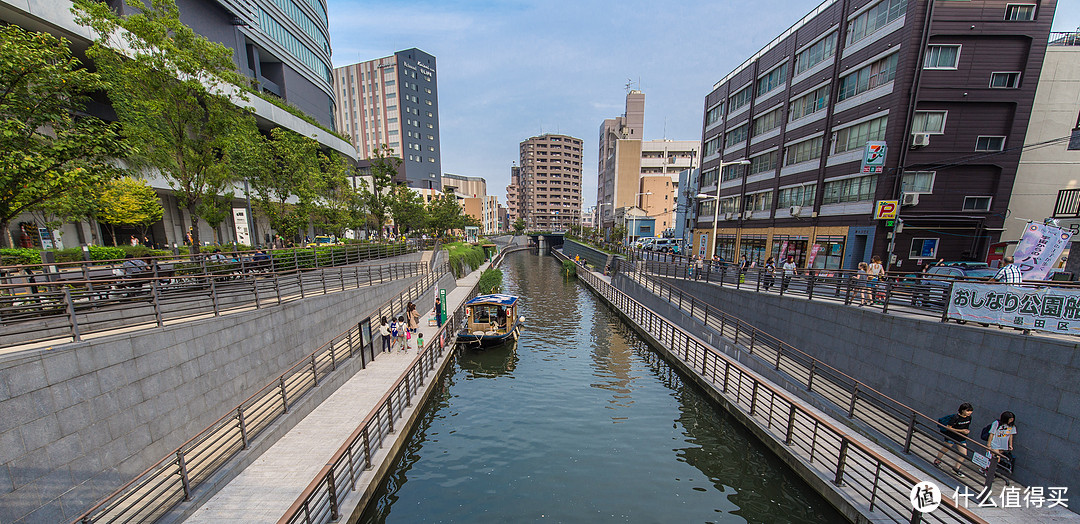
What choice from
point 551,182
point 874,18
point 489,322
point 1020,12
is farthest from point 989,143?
point 551,182

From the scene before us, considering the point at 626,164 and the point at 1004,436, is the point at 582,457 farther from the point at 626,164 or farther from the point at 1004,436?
the point at 626,164

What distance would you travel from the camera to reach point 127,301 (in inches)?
292

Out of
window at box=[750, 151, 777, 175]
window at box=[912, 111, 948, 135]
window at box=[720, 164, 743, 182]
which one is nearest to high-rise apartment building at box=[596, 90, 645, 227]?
window at box=[720, 164, 743, 182]

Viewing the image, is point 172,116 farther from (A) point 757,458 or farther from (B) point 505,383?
(A) point 757,458

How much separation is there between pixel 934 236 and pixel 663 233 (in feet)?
138

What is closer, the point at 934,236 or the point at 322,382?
the point at 322,382

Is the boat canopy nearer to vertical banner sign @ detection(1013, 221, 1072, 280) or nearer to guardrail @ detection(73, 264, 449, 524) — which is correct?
guardrail @ detection(73, 264, 449, 524)

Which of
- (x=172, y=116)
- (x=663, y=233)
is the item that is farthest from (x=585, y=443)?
(x=663, y=233)

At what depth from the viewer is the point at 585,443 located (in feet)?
34.7

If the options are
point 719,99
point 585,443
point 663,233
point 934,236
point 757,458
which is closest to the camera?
point 757,458

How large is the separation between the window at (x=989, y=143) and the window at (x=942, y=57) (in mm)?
4275

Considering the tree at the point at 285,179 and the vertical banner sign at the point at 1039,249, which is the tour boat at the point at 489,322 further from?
the vertical banner sign at the point at 1039,249

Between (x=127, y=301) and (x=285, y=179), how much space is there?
1498 cm

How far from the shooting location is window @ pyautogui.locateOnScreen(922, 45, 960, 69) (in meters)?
18.4
